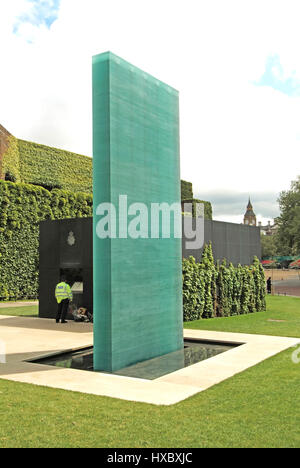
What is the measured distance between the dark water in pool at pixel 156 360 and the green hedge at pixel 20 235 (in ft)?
47.7

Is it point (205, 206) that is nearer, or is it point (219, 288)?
point (219, 288)

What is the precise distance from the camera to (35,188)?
2583 cm

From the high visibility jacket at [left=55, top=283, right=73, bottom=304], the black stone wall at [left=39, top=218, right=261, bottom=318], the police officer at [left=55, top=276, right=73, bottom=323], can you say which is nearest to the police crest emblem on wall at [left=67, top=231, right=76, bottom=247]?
the black stone wall at [left=39, top=218, right=261, bottom=318]

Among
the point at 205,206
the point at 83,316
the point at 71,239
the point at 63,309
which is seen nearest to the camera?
the point at 63,309

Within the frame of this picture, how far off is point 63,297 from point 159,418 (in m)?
10.1

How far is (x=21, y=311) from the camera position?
19250 mm

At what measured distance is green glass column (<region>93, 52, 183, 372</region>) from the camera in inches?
334

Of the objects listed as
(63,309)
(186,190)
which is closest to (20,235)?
(63,309)

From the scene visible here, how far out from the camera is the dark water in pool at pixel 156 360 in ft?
27.3

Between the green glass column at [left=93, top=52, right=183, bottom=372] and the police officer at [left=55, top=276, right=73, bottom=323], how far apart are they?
5.77 m

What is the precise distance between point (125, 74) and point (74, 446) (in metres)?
6.95

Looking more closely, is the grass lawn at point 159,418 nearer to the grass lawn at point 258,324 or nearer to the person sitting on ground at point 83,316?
the grass lawn at point 258,324

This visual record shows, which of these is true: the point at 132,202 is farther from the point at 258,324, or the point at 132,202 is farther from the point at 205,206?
the point at 205,206

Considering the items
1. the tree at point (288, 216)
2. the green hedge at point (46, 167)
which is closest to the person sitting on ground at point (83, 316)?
the green hedge at point (46, 167)
